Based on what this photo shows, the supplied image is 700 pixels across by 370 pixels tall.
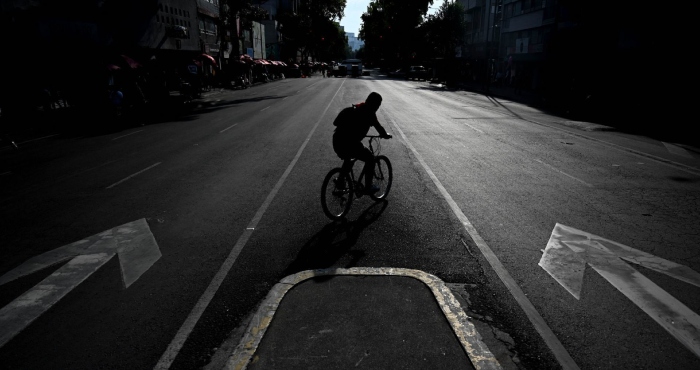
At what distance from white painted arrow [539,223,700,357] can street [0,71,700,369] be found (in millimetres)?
24

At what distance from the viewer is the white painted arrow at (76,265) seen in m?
4.04

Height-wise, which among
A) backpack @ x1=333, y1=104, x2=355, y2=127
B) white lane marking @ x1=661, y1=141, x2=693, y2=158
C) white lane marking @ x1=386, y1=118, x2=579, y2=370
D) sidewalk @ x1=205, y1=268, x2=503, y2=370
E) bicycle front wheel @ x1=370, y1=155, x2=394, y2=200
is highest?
backpack @ x1=333, y1=104, x2=355, y2=127

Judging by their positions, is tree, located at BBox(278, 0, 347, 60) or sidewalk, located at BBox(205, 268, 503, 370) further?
tree, located at BBox(278, 0, 347, 60)

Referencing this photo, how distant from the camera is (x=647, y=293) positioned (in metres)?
4.32

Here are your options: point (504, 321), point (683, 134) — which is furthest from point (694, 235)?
point (683, 134)

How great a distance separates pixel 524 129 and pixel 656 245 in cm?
1095

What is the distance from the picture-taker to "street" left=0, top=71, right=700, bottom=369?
142 inches

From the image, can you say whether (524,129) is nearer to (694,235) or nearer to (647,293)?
(694,235)

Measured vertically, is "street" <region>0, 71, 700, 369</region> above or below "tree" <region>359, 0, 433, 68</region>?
below

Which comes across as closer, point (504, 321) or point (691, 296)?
point (504, 321)

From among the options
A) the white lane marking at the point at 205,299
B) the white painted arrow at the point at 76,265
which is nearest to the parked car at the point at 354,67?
the white lane marking at the point at 205,299

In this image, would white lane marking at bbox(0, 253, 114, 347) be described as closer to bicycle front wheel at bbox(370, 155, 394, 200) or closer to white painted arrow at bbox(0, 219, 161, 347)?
white painted arrow at bbox(0, 219, 161, 347)

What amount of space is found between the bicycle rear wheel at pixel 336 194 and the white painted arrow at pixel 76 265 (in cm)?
237

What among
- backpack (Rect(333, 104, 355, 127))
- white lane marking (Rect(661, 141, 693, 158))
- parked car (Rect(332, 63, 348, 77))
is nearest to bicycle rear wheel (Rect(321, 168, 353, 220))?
backpack (Rect(333, 104, 355, 127))
